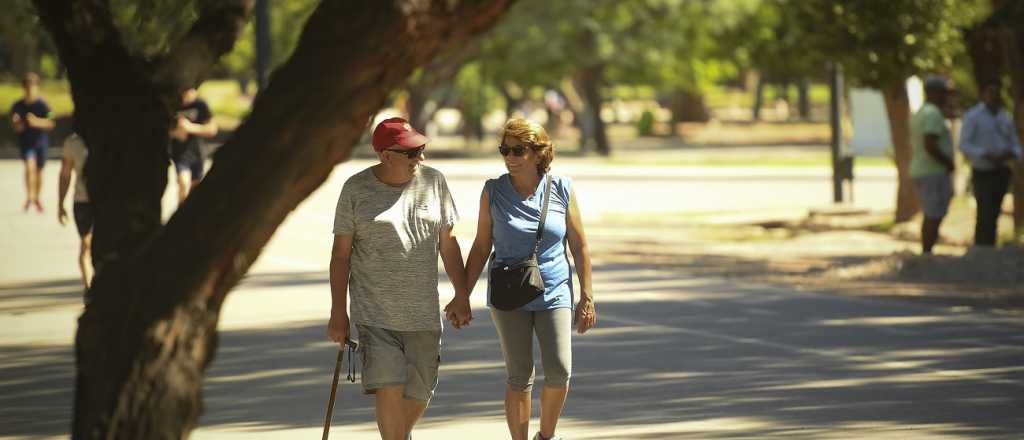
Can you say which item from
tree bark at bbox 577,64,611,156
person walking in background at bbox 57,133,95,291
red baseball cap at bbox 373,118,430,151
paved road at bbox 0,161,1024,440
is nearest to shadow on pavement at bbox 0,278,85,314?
paved road at bbox 0,161,1024,440

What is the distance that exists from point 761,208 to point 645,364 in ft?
52.7

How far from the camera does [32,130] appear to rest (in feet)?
81.6

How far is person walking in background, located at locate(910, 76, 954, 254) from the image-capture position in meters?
15.5

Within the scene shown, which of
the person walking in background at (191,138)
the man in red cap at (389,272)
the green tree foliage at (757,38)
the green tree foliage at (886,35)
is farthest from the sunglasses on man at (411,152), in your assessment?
the green tree foliage at (757,38)

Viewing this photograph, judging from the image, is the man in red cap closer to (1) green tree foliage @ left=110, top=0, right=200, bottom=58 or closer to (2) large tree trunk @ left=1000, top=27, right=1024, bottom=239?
(1) green tree foliage @ left=110, top=0, right=200, bottom=58

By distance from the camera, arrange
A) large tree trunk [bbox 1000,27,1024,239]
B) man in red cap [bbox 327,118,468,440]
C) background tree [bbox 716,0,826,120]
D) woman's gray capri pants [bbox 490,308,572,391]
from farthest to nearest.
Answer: background tree [bbox 716,0,826,120] → large tree trunk [bbox 1000,27,1024,239] → woman's gray capri pants [bbox 490,308,572,391] → man in red cap [bbox 327,118,468,440]

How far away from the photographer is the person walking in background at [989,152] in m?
15.4

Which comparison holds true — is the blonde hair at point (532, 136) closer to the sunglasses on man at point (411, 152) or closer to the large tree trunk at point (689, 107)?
the sunglasses on man at point (411, 152)

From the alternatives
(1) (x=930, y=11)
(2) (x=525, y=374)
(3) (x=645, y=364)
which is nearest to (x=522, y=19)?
(1) (x=930, y=11)

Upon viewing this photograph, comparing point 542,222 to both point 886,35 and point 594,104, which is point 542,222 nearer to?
point 886,35

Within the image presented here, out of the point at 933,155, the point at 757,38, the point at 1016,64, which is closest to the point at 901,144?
the point at 1016,64

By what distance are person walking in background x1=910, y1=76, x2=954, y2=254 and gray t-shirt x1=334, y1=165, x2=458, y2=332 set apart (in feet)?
30.9

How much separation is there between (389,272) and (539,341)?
79 cm

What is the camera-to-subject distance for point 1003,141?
15453 mm
